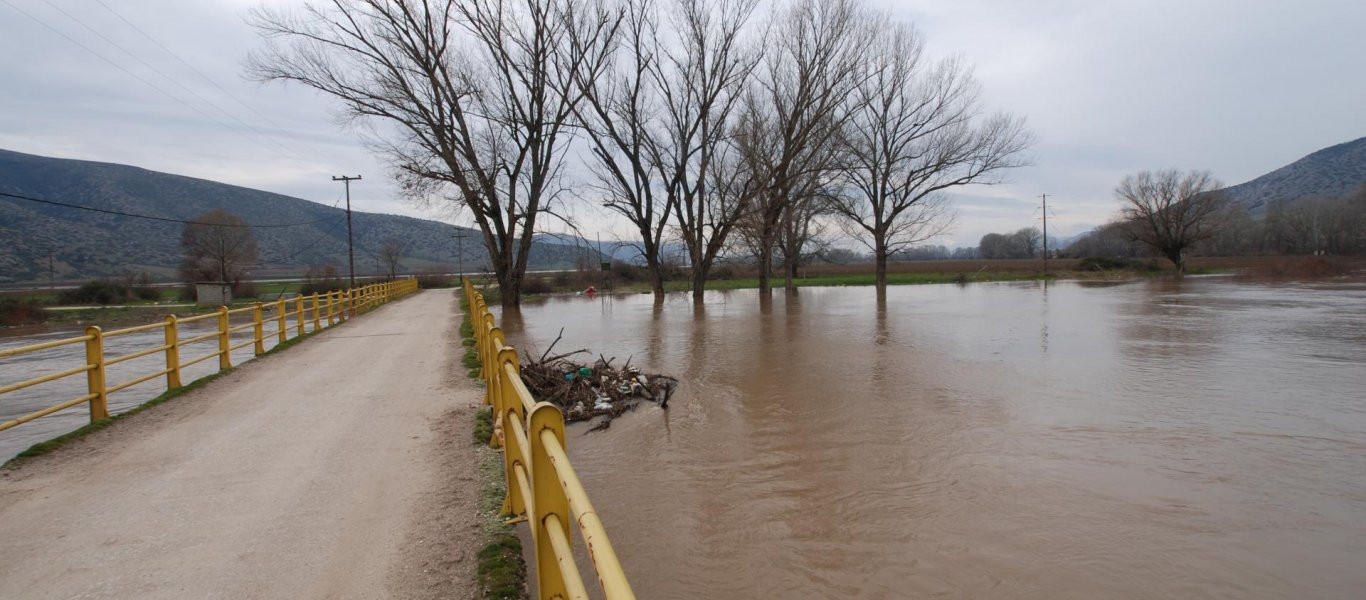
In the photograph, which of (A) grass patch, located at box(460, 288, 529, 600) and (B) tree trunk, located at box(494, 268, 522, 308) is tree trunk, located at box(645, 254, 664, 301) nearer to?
(B) tree trunk, located at box(494, 268, 522, 308)

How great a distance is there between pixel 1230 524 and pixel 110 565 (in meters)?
7.33

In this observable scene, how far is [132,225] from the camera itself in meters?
126

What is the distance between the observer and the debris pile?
30.9 feet

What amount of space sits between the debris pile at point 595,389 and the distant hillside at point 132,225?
293ft

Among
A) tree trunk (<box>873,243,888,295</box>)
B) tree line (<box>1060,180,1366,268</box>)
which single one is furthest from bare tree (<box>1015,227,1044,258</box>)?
tree trunk (<box>873,243,888,295</box>)

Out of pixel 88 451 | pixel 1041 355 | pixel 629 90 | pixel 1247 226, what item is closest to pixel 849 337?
Result: pixel 1041 355

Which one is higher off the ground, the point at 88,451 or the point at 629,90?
the point at 629,90

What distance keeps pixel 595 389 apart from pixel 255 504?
19.0ft

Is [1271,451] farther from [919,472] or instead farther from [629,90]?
[629,90]

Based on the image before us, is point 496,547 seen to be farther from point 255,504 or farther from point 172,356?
point 172,356

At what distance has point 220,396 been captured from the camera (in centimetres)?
912

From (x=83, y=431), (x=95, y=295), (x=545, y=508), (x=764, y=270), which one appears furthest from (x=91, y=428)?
(x=95, y=295)

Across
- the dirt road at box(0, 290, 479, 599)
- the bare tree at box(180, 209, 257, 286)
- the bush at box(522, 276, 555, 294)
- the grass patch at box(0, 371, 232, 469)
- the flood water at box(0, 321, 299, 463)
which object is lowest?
the flood water at box(0, 321, 299, 463)

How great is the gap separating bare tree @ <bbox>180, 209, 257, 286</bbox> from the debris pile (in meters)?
67.8
